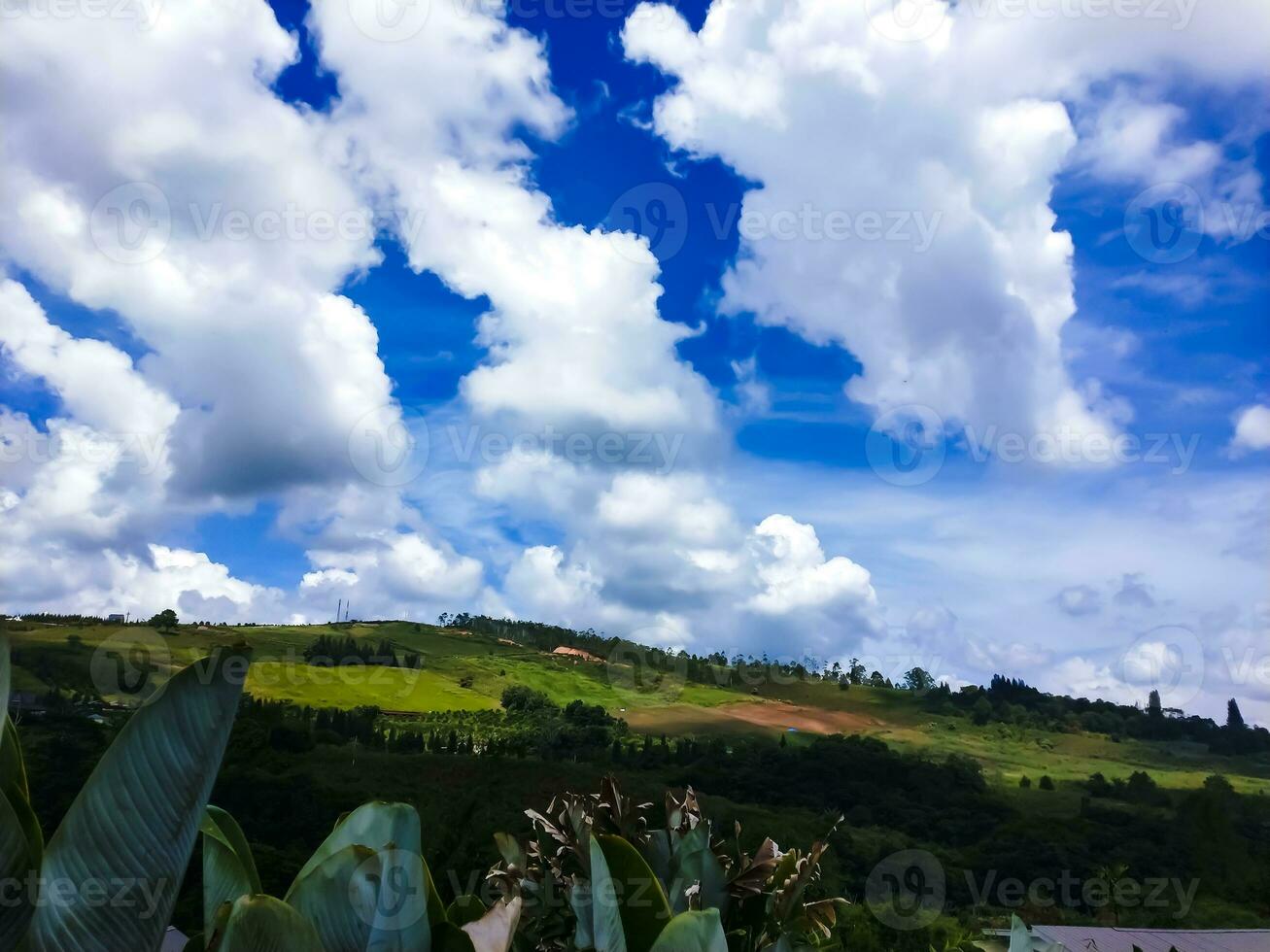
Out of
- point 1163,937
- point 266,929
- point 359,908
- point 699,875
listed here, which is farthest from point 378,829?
point 1163,937

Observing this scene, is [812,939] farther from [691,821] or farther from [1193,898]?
[1193,898]

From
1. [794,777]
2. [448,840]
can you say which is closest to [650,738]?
[794,777]

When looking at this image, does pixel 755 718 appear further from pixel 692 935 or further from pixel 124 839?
pixel 124 839

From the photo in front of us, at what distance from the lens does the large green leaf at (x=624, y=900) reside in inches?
58.4

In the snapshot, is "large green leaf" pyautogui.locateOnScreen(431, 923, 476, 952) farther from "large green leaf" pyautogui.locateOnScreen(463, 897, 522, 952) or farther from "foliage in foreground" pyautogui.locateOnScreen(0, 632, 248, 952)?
"foliage in foreground" pyautogui.locateOnScreen(0, 632, 248, 952)

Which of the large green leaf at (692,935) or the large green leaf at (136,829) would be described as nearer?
the large green leaf at (136,829)

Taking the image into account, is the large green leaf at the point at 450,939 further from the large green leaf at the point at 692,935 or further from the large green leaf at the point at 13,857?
the large green leaf at the point at 13,857

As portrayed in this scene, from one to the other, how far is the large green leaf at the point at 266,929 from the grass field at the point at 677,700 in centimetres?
4804

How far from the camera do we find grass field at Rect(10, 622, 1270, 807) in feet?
167

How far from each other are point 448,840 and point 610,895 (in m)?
6.48

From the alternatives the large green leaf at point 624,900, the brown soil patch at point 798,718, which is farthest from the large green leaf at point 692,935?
the brown soil patch at point 798,718

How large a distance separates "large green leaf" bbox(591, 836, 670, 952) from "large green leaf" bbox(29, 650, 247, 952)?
64cm

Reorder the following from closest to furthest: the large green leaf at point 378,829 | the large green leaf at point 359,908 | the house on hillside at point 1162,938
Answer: the large green leaf at point 359,908 → the large green leaf at point 378,829 → the house on hillside at point 1162,938

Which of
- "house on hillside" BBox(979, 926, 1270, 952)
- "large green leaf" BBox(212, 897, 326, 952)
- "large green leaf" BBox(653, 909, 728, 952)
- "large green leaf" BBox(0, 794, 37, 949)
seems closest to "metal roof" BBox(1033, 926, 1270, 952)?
"house on hillside" BBox(979, 926, 1270, 952)
